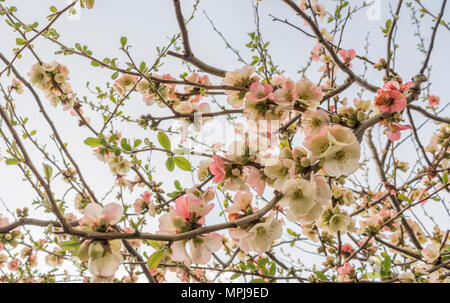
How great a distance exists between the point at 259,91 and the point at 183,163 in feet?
1.41

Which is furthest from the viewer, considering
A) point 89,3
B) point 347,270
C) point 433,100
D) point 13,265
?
point 433,100

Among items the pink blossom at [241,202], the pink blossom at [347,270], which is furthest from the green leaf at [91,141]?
the pink blossom at [347,270]

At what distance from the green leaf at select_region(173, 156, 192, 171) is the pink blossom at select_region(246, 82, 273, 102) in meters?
0.36

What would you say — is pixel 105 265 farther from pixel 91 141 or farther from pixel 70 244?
pixel 91 141

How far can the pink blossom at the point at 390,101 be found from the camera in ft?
3.42

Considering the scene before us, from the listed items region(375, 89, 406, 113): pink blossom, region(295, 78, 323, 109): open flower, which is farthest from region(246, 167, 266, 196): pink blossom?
region(375, 89, 406, 113): pink blossom

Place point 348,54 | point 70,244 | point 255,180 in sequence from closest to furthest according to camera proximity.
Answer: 1. point 70,244
2. point 255,180
3. point 348,54

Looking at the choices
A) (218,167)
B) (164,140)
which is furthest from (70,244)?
(218,167)

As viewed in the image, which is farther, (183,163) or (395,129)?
(395,129)

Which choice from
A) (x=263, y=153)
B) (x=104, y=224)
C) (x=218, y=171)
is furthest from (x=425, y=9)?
(x=104, y=224)

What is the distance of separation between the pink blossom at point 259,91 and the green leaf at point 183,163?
1.19 feet

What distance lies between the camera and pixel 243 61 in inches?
102

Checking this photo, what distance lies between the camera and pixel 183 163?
956 millimetres
